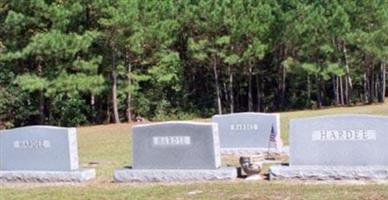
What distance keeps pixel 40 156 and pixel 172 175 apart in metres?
2.19

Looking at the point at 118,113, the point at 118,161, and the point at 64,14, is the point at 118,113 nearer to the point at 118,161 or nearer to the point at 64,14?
the point at 64,14

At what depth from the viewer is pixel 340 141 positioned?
31.5ft

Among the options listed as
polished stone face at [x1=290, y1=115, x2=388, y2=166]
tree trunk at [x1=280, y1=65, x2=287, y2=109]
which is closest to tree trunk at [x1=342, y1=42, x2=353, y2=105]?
tree trunk at [x1=280, y1=65, x2=287, y2=109]

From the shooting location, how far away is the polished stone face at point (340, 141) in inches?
373

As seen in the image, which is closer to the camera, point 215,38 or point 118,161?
point 118,161

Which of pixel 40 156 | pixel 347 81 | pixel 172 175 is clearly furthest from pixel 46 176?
pixel 347 81

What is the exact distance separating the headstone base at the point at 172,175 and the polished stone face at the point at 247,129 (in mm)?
3683

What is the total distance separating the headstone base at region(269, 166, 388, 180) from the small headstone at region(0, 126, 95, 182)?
10.1ft

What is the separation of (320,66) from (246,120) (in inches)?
729

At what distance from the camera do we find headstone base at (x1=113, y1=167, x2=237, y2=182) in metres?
9.79

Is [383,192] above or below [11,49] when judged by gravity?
below

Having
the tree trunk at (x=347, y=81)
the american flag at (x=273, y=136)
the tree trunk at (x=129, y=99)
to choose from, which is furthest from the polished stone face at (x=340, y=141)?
the tree trunk at (x=347, y=81)

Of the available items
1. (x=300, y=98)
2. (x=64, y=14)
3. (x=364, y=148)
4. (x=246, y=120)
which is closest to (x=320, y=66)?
(x=300, y=98)

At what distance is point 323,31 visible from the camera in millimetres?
30609
